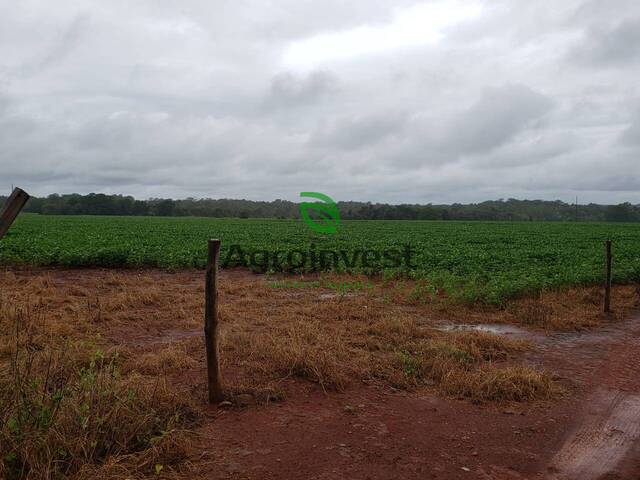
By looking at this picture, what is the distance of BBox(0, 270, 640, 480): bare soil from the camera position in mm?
3781

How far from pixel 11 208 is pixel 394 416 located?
13.1 ft

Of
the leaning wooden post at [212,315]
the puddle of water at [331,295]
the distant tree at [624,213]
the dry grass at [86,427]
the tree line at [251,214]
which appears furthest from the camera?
the distant tree at [624,213]

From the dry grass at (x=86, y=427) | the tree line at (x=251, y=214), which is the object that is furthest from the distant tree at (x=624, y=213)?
the dry grass at (x=86, y=427)

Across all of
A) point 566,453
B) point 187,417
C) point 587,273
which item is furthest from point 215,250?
point 587,273

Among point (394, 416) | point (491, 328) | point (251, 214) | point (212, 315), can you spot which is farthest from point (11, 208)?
point (251, 214)

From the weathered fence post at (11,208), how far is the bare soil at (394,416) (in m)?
2.22

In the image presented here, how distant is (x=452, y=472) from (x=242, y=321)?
5319 mm

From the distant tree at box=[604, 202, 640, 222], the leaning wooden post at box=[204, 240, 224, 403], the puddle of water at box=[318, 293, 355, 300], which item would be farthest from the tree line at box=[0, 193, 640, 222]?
the leaning wooden post at box=[204, 240, 224, 403]

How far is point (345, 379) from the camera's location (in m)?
5.50

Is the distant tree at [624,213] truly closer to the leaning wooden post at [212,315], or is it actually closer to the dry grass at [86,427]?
the leaning wooden post at [212,315]

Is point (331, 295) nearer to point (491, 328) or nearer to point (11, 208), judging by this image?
point (491, 328)

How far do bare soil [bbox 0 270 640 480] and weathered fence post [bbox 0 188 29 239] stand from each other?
87.5 inches

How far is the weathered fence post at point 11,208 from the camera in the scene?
10.5 feet

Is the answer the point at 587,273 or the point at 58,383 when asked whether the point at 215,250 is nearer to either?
the point at 58,383
